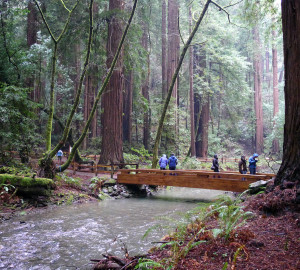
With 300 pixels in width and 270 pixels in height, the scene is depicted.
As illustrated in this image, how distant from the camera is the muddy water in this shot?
184 inches

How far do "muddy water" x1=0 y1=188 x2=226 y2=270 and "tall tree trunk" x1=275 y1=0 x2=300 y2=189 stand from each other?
7.69 feet

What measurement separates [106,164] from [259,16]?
10294mm

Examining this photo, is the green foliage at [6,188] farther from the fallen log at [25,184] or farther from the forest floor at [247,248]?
the forest floor at [247,248]

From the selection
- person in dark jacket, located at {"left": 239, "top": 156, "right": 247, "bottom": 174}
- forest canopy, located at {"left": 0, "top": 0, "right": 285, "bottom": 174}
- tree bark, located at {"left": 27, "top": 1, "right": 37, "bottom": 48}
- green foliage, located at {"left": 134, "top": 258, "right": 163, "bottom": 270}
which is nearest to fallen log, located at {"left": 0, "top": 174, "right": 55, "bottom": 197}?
forest canopy, located at {"left": 0, "top": 0, "right": 285, "bottom": 174}

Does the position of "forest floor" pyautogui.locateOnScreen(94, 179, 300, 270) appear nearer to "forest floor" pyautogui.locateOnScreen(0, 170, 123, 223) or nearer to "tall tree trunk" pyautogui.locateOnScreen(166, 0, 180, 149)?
"forest floor" pyautogui.locateOnScreen(0, 170, 123, 223)

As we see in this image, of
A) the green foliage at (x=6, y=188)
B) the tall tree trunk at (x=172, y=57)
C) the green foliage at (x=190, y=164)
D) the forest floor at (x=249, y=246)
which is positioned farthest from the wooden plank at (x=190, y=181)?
the tall tree trunk at (x=172, y=57)

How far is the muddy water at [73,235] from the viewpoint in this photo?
4.67 metres

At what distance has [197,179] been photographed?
11.4m

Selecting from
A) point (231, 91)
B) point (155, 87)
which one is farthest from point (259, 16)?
point (155, 87)

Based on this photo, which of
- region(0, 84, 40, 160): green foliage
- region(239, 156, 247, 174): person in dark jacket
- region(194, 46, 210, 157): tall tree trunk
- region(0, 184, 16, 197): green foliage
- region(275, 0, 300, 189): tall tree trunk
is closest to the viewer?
region(275, 0, 300, 189): tall tree trunk

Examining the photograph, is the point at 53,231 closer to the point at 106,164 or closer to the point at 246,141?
the point at 106,164

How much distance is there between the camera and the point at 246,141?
1417 inches

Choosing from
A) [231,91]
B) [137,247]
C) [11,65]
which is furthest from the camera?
[231,91]

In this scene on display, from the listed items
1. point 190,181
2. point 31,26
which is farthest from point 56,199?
point 31,26
